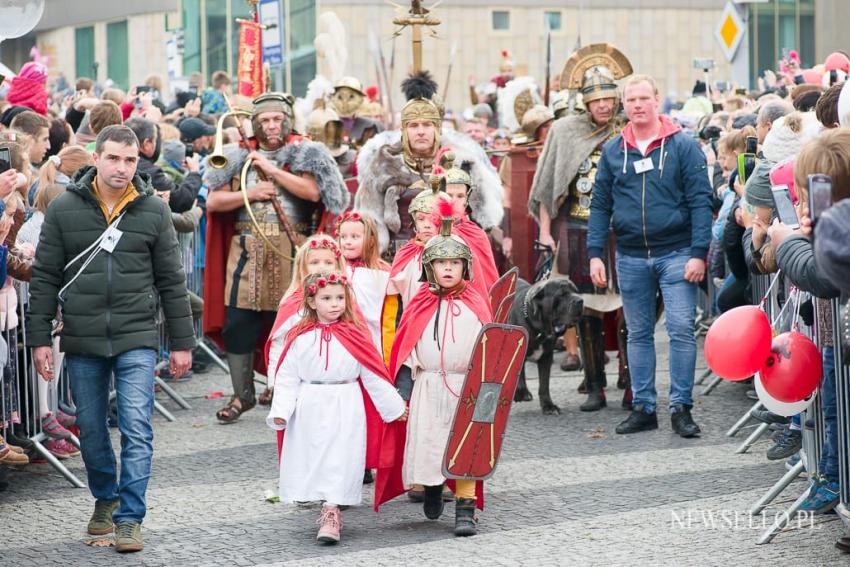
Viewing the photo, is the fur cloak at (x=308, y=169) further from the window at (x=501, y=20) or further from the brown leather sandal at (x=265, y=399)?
the window at (x=501, y=20)

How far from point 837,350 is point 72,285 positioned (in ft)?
10.9

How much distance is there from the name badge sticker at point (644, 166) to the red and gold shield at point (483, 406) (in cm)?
252

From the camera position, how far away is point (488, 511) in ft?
23.8

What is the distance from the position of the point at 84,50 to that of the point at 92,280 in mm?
48324

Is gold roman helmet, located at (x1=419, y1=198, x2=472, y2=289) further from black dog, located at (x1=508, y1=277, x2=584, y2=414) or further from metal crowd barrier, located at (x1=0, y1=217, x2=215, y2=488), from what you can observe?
black dog, located at (x1=508, y1=277, x2=584, y2=414)

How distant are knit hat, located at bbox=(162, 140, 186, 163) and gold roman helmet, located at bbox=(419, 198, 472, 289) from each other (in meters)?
5.30

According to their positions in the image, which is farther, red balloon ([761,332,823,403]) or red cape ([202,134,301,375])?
red cape ([202,134,301,375])

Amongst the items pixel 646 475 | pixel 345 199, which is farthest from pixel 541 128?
pixel 646 475

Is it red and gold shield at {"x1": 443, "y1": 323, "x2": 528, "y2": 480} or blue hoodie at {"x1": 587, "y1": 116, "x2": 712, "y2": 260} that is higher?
blue hoodie at {"x1": 587, "y1": 116, "x2": 712, "y2": 260}

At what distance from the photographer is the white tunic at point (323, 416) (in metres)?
6.76

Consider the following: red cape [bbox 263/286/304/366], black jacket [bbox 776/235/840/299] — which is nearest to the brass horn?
red cape [bbox 263/286/304/366]

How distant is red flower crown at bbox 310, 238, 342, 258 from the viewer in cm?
750

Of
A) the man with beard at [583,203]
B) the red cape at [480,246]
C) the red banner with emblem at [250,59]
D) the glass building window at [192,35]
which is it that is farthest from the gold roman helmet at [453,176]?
the glass building window at [192,35]

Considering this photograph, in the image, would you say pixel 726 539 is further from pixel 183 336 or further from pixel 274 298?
pixel 274 298
